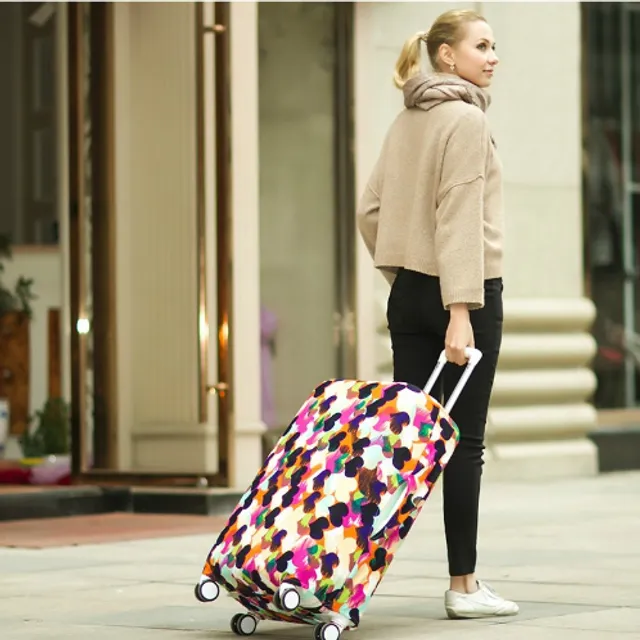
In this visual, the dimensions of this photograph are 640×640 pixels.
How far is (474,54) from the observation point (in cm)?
525

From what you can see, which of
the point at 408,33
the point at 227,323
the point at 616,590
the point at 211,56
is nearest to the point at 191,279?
the point at 227,323

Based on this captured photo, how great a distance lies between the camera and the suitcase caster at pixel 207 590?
4738mm

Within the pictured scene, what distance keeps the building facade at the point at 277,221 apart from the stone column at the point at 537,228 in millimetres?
15

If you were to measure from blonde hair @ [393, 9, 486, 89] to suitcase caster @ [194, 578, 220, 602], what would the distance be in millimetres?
1600

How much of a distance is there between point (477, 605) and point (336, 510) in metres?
0.80

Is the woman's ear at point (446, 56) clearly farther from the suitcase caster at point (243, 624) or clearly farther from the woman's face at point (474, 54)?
the suitcase caster at point (243, 624)

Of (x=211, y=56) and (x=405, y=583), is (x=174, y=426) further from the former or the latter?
(x=405, y=583)

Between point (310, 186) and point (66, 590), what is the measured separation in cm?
525

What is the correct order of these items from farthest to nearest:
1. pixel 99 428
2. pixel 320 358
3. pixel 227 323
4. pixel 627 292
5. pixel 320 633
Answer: pixel 627 292 → pixel 320 358 → pixel 99 428 → pixel 227 323 → pixel 320 633

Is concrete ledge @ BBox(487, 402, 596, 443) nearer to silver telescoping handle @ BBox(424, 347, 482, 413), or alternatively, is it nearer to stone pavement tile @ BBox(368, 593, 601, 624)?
stone pavement tile @ BBox(368, 593, 601, 624)

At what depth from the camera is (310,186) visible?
36.2ft

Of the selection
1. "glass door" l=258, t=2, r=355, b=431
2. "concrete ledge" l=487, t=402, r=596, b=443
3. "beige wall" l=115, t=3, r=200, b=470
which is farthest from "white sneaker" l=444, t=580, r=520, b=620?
"concrete ledge" l=487, t=402, r=596, b=443

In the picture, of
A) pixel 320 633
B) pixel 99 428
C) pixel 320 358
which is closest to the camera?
pixel 320 633

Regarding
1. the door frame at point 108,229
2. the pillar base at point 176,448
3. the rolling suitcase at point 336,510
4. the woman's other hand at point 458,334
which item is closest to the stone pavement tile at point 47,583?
the rolling suitcase at point 336,510
